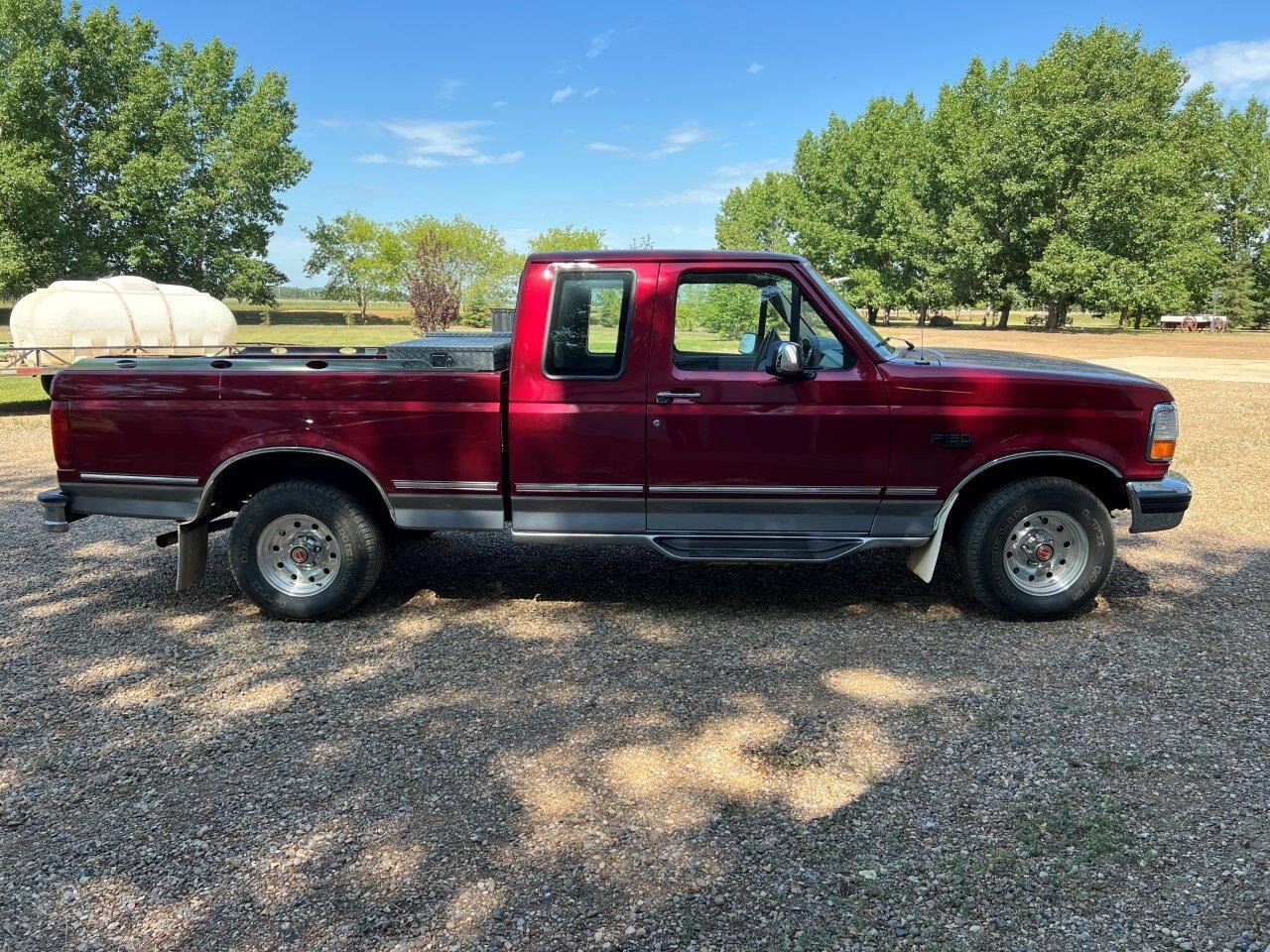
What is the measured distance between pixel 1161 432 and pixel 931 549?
4.70 feet

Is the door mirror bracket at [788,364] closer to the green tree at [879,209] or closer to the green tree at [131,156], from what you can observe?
the green tree at [131,156]

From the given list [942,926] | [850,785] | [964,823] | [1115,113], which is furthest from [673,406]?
[1115,113]

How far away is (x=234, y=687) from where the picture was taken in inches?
169

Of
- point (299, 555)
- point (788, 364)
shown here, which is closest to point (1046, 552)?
point (788, 364)

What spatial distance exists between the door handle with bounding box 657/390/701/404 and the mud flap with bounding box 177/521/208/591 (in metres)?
2.87

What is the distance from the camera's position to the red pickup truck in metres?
4.74

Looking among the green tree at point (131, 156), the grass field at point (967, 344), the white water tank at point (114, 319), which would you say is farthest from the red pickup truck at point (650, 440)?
the green tree at point (131, 156)

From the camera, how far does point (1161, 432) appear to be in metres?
4.79

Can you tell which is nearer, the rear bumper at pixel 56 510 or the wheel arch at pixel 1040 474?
the wheel arch at pixel 1040 474

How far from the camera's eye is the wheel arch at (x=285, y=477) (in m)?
4.93

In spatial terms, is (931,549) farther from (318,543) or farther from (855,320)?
(318,543)

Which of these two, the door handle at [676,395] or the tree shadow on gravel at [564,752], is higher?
the door handle at [676,395]

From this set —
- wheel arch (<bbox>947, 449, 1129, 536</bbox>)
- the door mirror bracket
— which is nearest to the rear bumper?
the door mirror bracket

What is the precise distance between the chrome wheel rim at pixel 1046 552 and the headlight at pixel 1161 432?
0.58 meters
